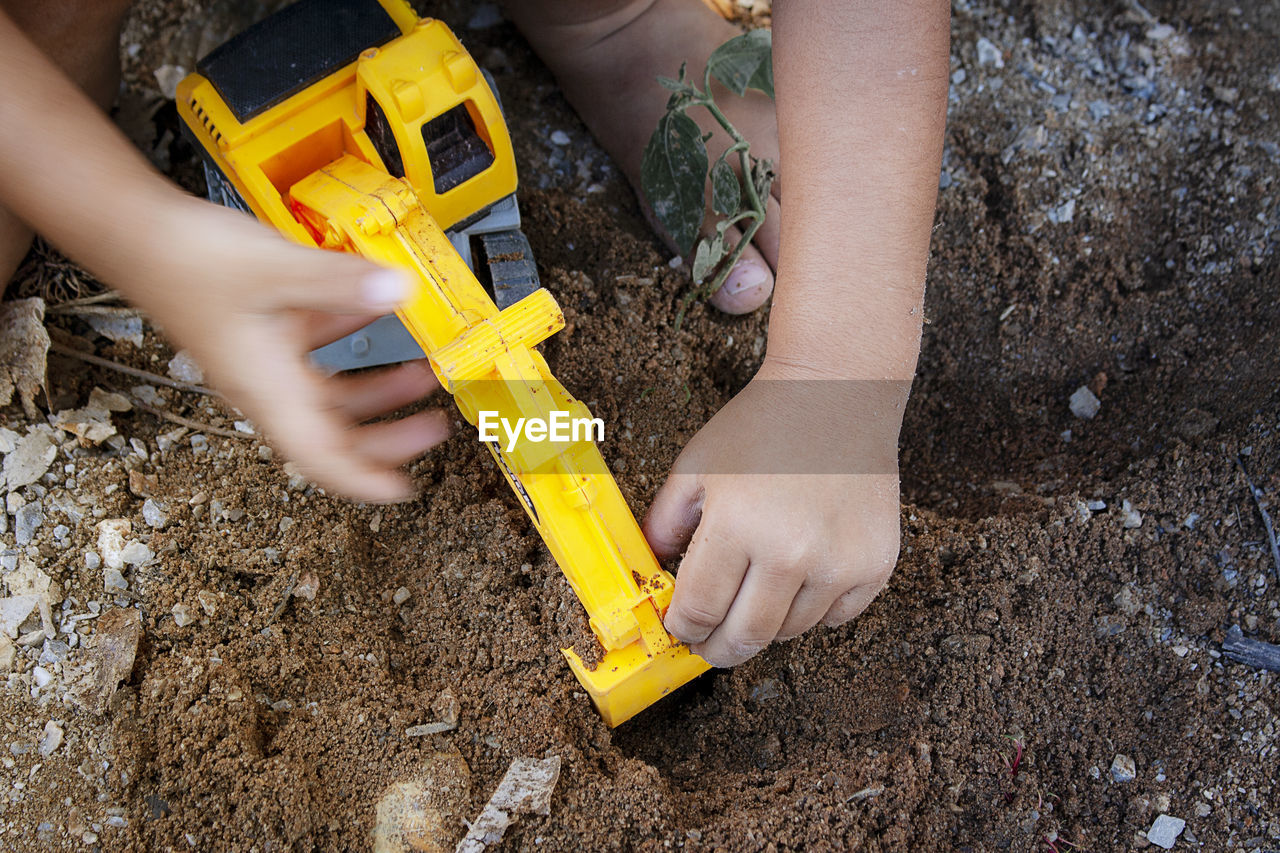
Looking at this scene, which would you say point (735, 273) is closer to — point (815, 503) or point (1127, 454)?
point (815, 503)

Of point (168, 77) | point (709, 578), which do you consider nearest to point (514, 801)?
point (709, 578)

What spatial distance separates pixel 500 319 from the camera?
109 centimetres

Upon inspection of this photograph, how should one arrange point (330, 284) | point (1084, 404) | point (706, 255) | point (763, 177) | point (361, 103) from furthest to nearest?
point (1084, 404) → point (763, 177) → point (706, 255) → point (361, 103) → point (330, 284)

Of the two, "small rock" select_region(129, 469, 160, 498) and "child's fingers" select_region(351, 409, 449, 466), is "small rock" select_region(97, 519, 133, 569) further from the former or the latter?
"child's fingers" select_region(351, 409, 449, 466)

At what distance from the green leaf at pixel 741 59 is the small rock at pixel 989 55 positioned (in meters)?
0.61

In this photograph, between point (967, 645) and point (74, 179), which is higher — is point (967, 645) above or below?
below

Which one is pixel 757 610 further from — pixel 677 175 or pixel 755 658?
pixel 677 175

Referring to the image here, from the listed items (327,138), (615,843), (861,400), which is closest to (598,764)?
(615,843)

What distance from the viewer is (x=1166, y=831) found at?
46.6 inches

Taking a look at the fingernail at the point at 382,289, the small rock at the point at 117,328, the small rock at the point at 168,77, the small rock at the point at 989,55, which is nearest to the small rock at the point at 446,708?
the fingernail at the point at 382,289

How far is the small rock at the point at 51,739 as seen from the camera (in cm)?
112

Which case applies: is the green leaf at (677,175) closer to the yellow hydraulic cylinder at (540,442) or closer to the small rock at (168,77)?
the yellow hydraulic cylinder at (540,442)

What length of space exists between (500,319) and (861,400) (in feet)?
1.46

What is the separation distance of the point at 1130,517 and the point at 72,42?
1.74m
